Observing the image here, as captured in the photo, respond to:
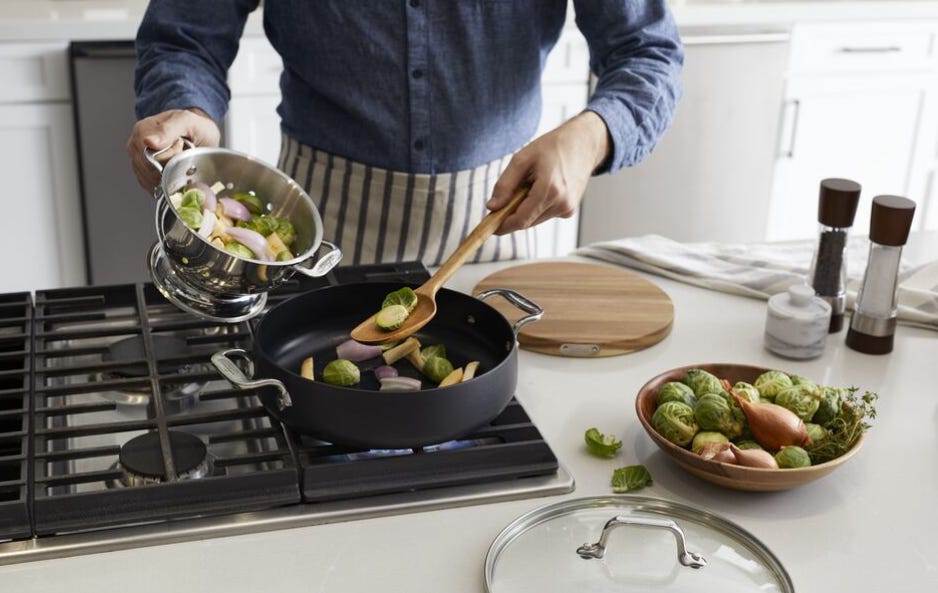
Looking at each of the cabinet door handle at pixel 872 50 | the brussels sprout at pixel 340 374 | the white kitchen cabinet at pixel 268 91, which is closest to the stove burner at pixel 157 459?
the brussels sprout at pixel 340 374

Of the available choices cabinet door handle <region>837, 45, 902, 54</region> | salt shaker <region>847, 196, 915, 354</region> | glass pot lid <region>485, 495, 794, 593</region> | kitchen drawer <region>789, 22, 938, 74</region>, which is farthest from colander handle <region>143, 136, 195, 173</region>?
cabinet door handle <region>837, 45, 902, 54</region>

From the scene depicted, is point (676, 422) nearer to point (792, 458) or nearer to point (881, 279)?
point (792, 458)

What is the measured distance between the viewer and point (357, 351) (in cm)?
105

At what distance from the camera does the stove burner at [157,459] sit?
0.89 m

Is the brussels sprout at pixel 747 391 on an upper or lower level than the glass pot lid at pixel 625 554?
upper

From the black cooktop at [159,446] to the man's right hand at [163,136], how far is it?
6.6 inches

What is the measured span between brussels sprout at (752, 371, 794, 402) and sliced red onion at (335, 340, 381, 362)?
370mm

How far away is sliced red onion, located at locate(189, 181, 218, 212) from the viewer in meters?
1.07

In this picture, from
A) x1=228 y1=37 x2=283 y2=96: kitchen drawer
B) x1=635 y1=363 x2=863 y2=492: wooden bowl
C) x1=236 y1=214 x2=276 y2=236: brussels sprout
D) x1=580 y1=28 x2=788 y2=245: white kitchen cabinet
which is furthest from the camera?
x1=580 y1=28 x2=788 y2=245: white kitchen cabinet

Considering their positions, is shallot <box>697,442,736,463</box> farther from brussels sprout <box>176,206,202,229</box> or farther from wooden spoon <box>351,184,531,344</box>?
brussels sprout <box>176,206,202,229</box>

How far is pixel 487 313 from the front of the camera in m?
1.08

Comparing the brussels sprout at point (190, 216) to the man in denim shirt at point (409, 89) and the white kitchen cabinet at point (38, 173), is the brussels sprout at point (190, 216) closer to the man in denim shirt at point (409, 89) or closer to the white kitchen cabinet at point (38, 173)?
the man in denim shirt at point (409, 89)

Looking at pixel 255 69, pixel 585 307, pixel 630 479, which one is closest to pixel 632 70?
pixel 585 307

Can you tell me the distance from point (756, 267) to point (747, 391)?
528 millimetres
